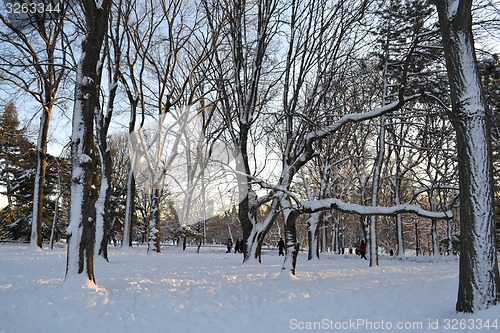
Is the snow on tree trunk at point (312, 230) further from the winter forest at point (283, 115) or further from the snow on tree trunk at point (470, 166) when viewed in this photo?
the snow on tree trunk at point (470, 166)

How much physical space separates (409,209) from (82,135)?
855 centimetres

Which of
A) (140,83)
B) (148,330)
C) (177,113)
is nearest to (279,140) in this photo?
(177,113)

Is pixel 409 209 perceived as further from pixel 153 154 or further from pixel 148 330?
pixel 153 154

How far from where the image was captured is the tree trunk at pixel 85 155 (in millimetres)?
8227

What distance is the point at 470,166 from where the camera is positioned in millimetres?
6086

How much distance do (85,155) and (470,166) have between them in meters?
7.96

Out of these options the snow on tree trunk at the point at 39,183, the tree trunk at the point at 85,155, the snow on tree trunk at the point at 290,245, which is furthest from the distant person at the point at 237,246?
the tree trunk at the point at 85,155

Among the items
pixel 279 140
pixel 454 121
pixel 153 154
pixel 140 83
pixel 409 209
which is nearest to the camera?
pixel 454 121

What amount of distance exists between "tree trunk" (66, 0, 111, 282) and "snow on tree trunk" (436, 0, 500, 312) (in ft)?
24.7

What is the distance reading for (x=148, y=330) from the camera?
5973 mm

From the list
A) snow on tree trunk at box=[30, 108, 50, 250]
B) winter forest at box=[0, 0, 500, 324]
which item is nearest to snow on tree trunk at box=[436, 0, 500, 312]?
winter forest at box=[0, 0, 500, 324]

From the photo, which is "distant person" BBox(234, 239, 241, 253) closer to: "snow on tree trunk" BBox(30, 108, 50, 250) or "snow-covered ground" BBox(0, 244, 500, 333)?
"snow on tree trunk" BBox(30, 108, 50, 250)

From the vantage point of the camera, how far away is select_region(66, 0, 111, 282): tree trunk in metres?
8.23

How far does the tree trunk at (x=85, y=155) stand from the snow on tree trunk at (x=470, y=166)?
752 centimetres
